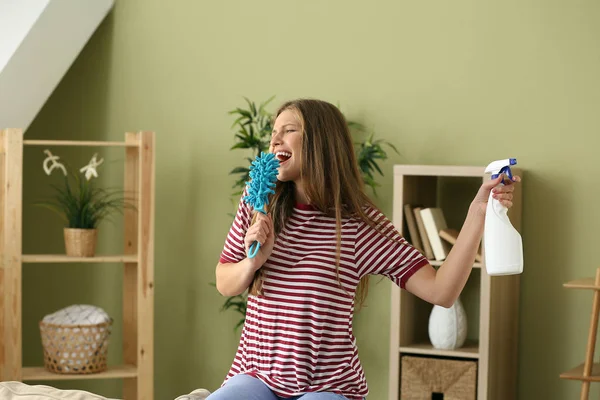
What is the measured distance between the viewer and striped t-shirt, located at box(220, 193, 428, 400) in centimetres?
188

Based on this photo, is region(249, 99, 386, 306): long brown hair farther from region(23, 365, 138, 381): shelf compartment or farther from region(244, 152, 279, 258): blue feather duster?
region(23, 365, 138, 381): shelf compartment

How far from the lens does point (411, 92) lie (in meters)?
3.34

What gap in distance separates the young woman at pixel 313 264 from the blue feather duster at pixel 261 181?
0.03 meters

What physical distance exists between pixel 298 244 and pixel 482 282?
44.1 inches

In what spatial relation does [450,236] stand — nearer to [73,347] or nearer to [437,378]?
[437,378]

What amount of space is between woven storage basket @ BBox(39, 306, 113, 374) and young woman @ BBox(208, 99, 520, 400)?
1.51 m

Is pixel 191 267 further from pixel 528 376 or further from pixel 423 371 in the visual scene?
pixel 528 376

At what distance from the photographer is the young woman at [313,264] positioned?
1.87m

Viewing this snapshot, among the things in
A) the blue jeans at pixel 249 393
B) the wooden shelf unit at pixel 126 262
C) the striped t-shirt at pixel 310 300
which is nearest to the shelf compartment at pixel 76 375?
the wooden shelf unit at pixel 126 262

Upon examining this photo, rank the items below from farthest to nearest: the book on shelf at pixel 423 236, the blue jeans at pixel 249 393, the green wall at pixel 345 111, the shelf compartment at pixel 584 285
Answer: the green wall at pixel 345 111, the book on shelf at pixel 423 236, the shelf compartment at pixel 584 285, the blue jeans at pixel 249 393

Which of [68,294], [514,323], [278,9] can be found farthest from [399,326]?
[68,294]

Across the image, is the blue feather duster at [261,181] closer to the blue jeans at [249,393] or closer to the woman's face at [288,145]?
the woman's face at [288,145]

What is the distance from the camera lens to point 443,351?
2984 millimetres

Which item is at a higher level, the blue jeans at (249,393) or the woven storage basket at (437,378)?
the blue jeans at (249,393)
